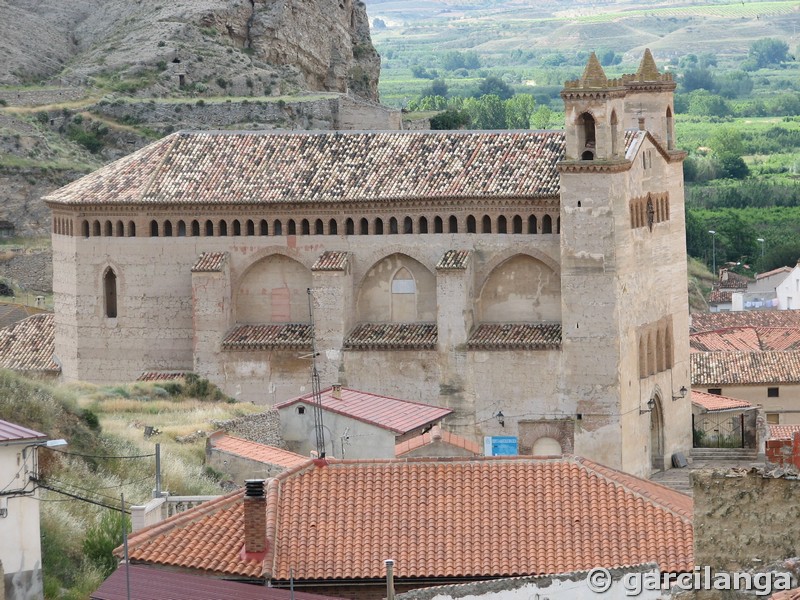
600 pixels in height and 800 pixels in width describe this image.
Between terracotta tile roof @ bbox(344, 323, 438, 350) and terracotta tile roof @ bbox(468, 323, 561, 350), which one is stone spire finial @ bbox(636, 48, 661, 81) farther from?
terracotta tile roof @ bbox(344, 323, 438, 350)

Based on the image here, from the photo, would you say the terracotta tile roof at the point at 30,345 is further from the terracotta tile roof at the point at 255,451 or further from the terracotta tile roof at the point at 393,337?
the terracotta tile roof at the point at 255,451

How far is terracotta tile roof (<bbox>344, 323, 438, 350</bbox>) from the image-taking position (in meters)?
50.9

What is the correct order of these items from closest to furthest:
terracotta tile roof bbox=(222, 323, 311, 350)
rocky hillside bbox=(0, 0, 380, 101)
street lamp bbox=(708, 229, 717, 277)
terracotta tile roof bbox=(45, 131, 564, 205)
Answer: terracotta tile roof bbox=(45, 131, 564, 205), terracotta tile roof bbox=(222, 323, 311, 350), rocky hillside bbox=(0, 0, 380, 101), street lamp bbox=(708, 229, 717, 277)

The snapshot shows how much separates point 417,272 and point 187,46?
4088 centimetres

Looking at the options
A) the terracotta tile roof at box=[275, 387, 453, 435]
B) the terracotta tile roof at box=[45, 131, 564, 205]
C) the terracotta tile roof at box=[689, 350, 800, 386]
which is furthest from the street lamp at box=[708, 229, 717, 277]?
the terracotta tile roof at box=[275, 387, 453, 435]

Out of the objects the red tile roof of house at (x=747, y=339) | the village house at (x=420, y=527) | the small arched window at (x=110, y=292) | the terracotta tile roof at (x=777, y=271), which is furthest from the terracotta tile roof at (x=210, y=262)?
the terracotta tile roof at (x=777, y=271)

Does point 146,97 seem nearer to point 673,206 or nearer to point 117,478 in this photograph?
point 673,206

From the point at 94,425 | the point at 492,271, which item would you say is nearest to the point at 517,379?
the point at 492,271

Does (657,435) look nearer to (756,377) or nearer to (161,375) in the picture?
(756,377)

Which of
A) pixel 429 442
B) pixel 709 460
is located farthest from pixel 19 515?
pixel 709 460

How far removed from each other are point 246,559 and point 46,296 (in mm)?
45290

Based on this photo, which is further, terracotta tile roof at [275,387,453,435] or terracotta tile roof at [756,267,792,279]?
terracotta tile roof at [756,267,792,279]

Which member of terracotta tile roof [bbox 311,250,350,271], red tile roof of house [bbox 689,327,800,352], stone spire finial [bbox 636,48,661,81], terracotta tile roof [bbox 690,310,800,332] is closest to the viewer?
terracotta tile roof [bbox 311,250,350,271]

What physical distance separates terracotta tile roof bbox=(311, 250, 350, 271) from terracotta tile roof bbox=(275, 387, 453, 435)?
20.9ft
